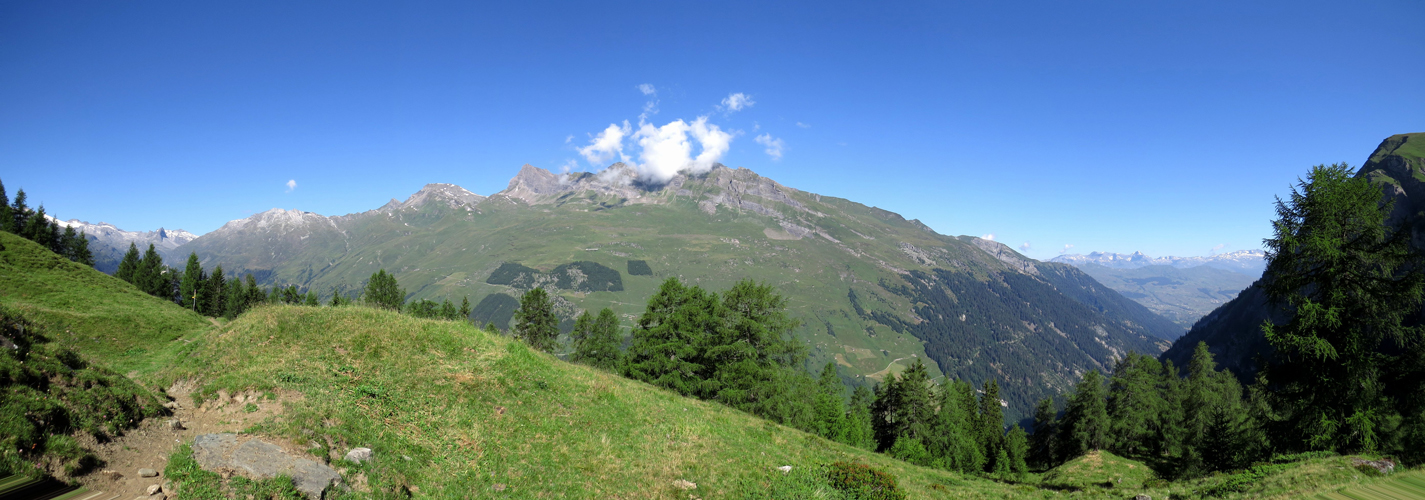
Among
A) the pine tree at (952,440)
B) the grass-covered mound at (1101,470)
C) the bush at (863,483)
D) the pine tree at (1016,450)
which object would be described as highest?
the bush at (863,483)

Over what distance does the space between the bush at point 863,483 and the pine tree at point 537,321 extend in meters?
62.4

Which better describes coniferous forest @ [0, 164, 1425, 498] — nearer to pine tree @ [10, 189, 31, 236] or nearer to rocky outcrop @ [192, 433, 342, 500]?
pine tree @ [10, 189, 31, 236]

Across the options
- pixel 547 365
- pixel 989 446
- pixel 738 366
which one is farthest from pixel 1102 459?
pixel 547 365

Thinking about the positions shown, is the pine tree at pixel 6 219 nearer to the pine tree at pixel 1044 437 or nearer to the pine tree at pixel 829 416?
the pine tree at pixel 829 416

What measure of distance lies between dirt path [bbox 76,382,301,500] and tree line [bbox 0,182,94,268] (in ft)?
391

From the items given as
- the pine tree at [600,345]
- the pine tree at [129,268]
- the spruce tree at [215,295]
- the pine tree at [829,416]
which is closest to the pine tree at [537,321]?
the pine tree at [600,345]

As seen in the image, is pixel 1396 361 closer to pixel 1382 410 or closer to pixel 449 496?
pixel 1382 410

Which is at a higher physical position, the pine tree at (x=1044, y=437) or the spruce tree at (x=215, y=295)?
the spruce tree at (x=215, y=295)

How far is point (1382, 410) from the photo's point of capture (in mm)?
21500

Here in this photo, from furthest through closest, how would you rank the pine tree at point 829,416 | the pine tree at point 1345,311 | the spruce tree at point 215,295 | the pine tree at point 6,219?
the spruce tree at point 215,295, the pine tree at point 6,219, the pine tree at point 829,416, the pine tree at point 1345,311

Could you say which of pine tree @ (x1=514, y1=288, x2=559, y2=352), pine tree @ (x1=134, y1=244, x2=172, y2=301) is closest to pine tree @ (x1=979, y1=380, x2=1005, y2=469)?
pine tree @ (x1=514, y1=288, x2=559, y2=352)

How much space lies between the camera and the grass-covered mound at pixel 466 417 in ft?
43.8

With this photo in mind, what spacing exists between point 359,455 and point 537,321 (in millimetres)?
64884

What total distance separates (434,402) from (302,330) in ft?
24.7
